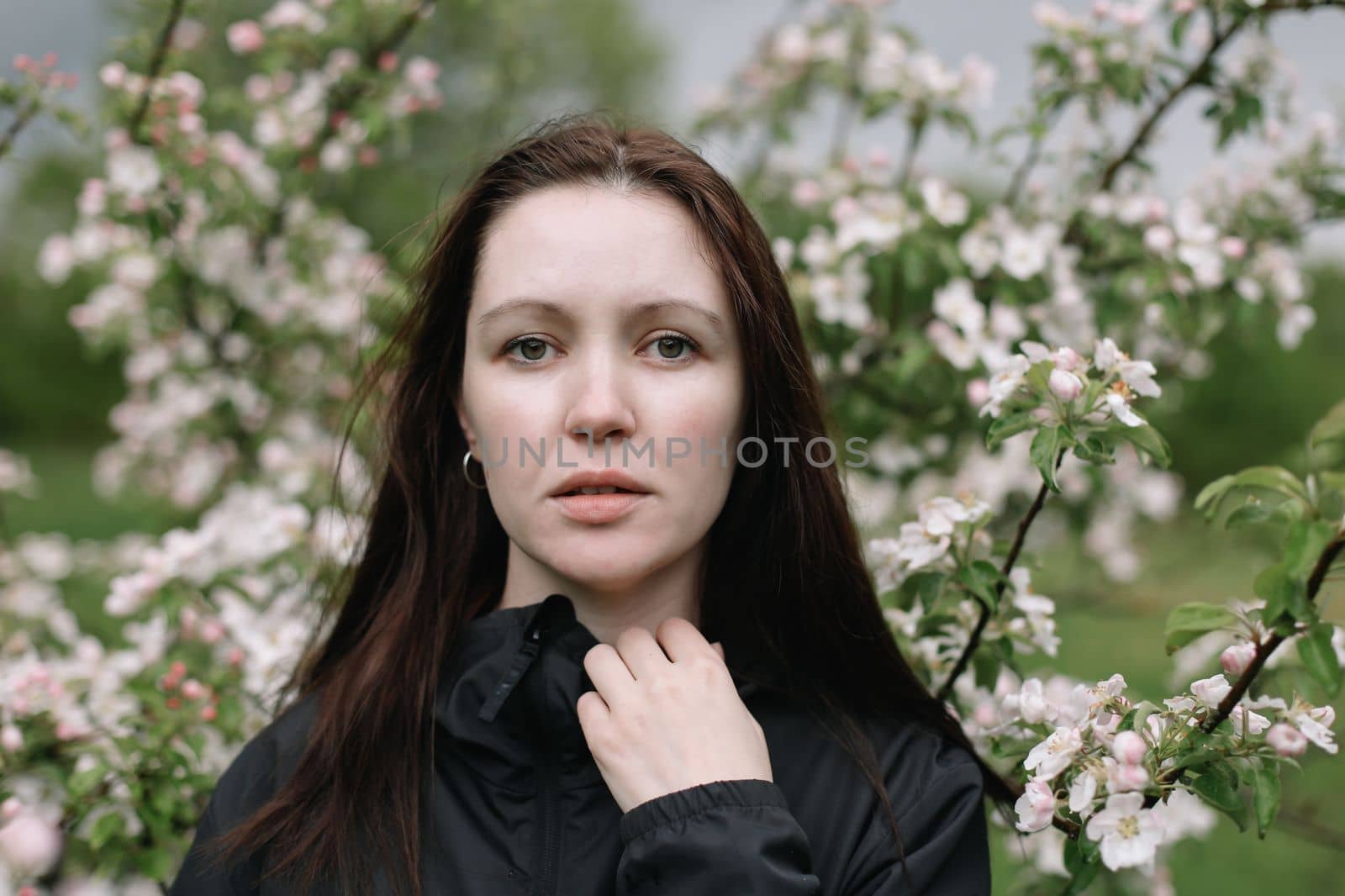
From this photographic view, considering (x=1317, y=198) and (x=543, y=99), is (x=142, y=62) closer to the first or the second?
(x=1317, y=198)

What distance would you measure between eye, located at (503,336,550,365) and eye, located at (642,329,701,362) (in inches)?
5.9

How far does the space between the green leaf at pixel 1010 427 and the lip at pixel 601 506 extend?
1.46 ft

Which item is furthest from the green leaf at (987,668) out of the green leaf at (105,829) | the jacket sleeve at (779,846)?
the green leaf at (105,829)

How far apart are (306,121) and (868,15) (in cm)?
156

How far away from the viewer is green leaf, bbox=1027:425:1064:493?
1284 millimetres

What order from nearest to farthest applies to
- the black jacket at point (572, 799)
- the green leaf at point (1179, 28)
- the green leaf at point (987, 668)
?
the black jacket at point (572, 799) → the green leaf at point (987, 668) → the green leaf at point (1179, 28)

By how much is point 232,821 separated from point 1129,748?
1.17 m

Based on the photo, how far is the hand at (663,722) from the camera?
1.26 meters

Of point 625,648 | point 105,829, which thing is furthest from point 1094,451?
point 105,829

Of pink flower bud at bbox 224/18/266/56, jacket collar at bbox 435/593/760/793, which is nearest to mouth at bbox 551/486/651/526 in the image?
jacket collar at bbox 435/593/760/793

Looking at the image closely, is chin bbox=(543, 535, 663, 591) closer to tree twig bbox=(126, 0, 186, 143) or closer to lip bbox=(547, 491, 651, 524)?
lip bbox=(547, 491, 651, 524)

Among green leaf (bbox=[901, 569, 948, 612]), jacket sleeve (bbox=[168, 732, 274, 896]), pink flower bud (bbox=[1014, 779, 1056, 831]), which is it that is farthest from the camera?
→ green leaf (bbox=[901, 569, 948, 612])

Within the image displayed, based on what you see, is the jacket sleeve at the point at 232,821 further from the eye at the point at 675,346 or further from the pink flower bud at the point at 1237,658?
the pink flower bud at the point at 1237,658

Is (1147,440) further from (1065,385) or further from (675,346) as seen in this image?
(675,346)
